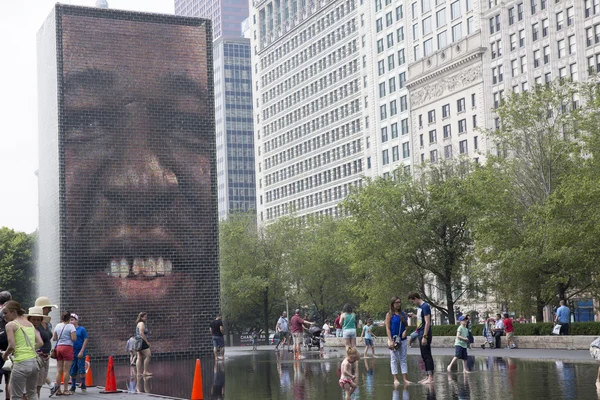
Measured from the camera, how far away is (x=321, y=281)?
79875 mm

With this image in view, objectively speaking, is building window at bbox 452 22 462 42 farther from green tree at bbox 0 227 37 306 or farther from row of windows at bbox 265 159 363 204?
green tree at bbox 0 227 37 306

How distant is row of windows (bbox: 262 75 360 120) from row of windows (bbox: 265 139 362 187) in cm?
675

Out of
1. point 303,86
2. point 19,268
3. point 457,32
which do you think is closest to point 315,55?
point 303,86

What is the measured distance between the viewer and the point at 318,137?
141 m

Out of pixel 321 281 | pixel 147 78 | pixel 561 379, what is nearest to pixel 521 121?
pixel 147 78

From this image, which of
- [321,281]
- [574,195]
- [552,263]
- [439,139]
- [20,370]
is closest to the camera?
[20,370]

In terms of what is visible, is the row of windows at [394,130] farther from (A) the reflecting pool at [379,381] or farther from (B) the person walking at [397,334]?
(B) the person walking at [397,334]

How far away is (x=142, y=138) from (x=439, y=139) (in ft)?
216

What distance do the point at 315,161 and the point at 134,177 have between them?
96.4 m

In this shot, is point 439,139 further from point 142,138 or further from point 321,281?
point 142,138

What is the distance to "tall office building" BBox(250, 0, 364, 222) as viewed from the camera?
132m

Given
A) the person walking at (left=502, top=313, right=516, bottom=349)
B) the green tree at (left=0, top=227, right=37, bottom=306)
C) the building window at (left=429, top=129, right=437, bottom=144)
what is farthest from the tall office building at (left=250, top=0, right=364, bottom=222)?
the person walking at (left=502, top=313, right=516, bottom=349)

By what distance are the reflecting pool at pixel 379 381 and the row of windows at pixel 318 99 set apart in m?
99.8

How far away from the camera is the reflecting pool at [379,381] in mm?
19453
